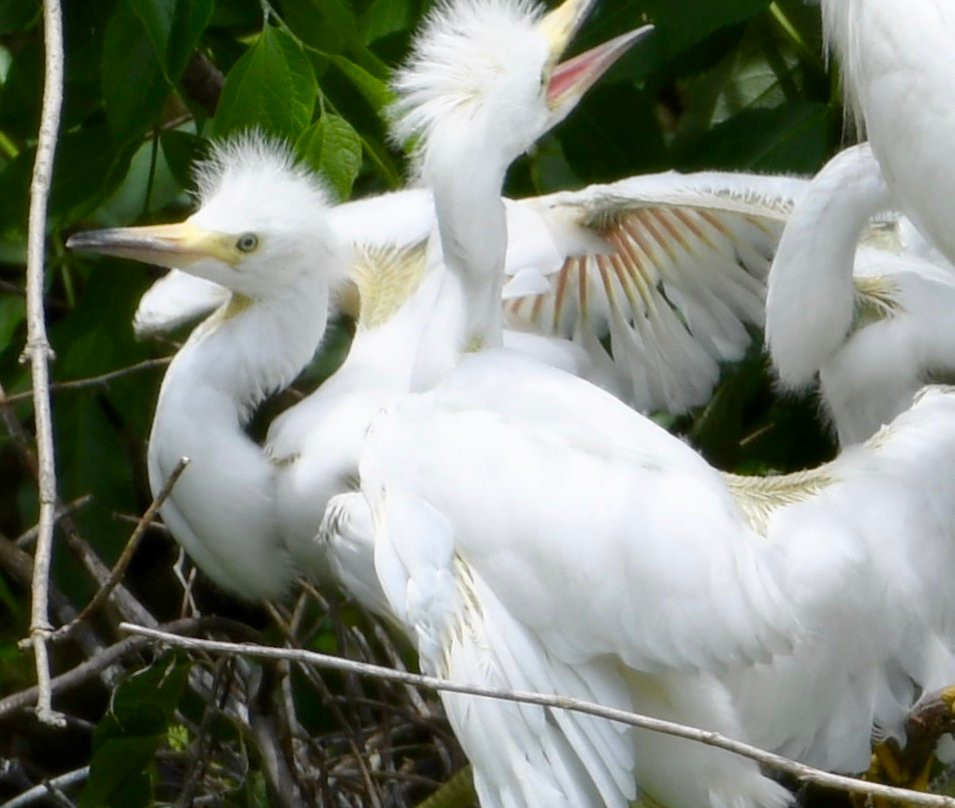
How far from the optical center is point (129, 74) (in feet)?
6.11

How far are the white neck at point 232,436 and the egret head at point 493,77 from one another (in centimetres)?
34

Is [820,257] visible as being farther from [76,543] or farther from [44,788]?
[44,788]

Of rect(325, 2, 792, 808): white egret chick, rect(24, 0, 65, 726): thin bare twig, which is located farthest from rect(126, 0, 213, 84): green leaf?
rect(325, 2, 792, 808): white egret chick

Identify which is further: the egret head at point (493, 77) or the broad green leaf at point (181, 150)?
the broad green leaf at point (181, 150)

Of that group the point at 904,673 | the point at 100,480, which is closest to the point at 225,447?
the point at 100,480

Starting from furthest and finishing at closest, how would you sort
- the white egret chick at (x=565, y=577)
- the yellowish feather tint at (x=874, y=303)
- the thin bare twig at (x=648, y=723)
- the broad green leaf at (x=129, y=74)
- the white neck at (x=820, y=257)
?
the yellowish feather tint at (x=874, y=303)
the white neck at (x=820, y=257)
the broad green leaf at (x=129, y=74)
the white egret chick at (x=565, y=577)
the thin bare twig at (x=648, y=723)

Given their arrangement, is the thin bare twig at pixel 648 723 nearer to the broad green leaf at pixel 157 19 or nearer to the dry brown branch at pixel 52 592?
the broad green leaf at pixel 157 19

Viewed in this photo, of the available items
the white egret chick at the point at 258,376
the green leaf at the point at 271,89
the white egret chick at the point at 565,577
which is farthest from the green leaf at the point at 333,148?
the white egret chick at the point at 565,577

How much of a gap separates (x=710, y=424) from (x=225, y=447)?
647 mm

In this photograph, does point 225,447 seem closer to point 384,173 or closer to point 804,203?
point 384,173

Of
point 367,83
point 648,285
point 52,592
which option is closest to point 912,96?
point 367,83

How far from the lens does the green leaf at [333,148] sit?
1886 millimetres

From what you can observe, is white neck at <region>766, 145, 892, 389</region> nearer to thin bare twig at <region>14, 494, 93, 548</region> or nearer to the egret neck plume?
the egret neck plume

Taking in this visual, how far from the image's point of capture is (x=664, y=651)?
162cm
